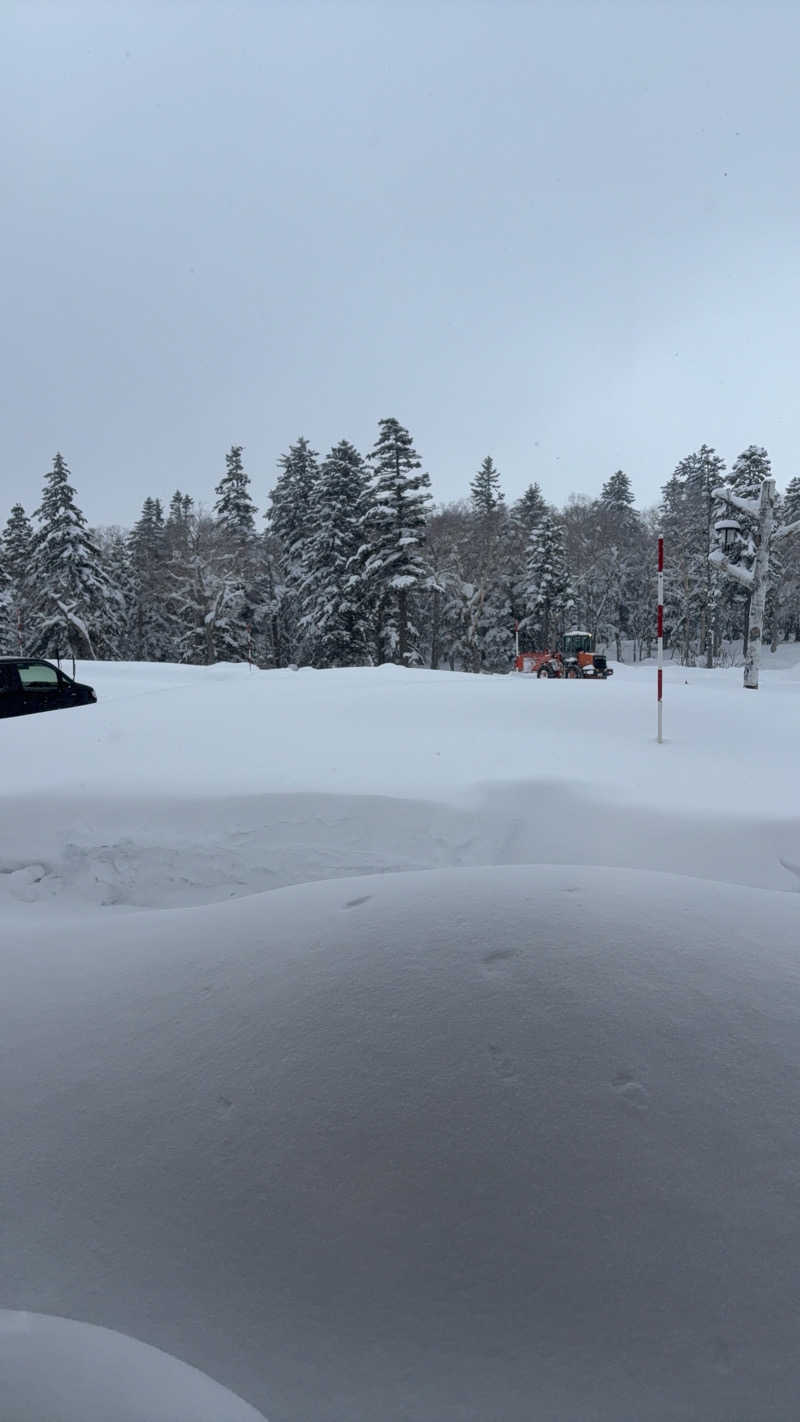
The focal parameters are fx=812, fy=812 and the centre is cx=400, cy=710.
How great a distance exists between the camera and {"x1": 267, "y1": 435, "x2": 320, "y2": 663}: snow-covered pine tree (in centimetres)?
4338

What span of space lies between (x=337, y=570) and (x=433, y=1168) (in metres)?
36.5

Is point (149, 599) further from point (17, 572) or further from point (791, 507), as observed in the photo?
point (791, 507)

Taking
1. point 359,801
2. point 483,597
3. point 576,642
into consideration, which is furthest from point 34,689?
point 483,597

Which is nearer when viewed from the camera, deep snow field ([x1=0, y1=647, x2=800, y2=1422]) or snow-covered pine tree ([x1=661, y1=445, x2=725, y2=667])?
deep snow field ([x1=0, y1=647, x2=800, y2=1422])

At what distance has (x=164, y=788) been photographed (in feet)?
18.5

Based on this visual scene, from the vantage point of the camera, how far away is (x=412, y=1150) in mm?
1990

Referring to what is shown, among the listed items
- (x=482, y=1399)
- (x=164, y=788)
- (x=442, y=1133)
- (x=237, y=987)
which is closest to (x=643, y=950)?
(x=442, y=1133)

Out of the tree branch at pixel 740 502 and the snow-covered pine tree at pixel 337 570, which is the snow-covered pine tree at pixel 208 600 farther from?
the tree branch at pixel 740 502

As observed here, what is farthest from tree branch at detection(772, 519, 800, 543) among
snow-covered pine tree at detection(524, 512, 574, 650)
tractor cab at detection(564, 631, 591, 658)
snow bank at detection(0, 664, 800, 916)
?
snow-covered pine tree at detection(524, 512, 574, 650)

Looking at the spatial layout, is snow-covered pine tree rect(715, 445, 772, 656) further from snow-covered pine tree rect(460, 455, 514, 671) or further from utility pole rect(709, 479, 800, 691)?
utility pole rect(709, 479, 800, 691)

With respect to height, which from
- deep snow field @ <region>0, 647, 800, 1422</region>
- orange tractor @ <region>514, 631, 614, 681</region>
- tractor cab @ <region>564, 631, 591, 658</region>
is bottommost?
deep snow field @ <region>0, 647, 800, 1422</region>

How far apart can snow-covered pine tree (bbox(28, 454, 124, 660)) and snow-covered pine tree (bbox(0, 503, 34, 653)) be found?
346cm

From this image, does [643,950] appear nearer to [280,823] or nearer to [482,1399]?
[482,1399]

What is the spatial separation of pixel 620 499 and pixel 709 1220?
71.5 metres
